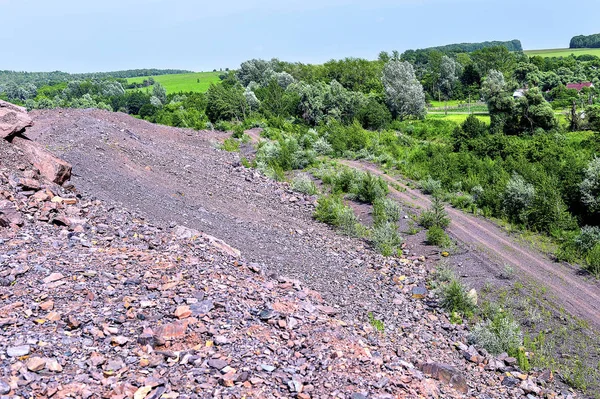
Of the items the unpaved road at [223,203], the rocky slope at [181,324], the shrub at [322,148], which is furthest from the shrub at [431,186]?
the rocky slope at [181,324]

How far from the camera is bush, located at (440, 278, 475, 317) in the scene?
431 inches

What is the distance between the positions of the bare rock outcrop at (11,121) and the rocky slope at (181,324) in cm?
45

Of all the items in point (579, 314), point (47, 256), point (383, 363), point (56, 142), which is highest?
point (56, 142)

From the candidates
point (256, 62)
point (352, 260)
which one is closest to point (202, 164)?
point (352, 260)

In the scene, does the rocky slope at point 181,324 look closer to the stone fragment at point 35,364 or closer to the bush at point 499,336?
the stone fragment at point 35,364

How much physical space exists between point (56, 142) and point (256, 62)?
58.4 meters

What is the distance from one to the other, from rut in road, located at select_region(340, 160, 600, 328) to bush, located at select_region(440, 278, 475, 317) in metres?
2.45

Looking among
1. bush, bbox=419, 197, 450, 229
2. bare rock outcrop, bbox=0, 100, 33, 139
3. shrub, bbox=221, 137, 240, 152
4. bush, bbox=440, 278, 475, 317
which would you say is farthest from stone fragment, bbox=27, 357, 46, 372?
shrub, bbox=221, 137, 240, 152

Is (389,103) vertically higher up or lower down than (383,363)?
higher up

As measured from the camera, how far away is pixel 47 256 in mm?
8203

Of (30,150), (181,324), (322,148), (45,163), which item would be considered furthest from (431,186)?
(181,324)

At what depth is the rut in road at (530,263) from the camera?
11500 millimetres

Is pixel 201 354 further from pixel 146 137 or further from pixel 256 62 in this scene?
pixel 256 62

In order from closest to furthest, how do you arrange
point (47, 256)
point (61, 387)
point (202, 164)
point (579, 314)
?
point (61, 387) < point (47, 256) < point (579, 314) < point (202, 164)
